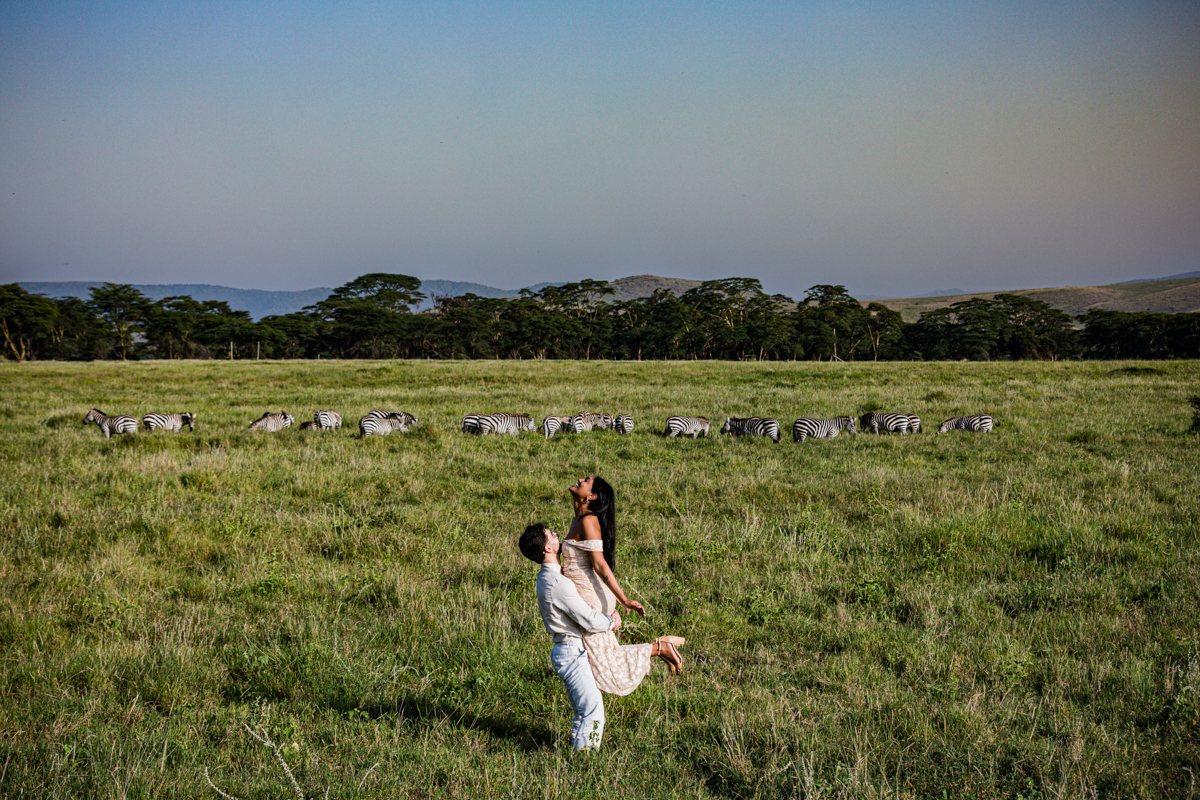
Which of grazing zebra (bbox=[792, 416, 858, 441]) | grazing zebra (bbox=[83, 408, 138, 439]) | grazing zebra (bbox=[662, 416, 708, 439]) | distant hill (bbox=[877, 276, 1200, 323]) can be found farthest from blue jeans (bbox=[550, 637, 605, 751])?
distant hill (bbox=[877, 276, 1200, 323])

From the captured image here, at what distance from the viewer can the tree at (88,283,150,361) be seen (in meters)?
71.1

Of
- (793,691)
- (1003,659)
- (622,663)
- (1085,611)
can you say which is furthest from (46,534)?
(1085,611)

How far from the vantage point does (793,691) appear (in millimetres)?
4391

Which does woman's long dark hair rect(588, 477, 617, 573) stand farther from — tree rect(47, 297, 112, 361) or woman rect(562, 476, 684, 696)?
tree rect(47, 297, 112, 361)

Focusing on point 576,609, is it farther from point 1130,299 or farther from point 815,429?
point 1130,299

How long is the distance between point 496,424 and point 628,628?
1240 cm

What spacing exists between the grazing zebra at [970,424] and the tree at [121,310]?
82681mm

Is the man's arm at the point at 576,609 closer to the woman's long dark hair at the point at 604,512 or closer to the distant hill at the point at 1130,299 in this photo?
the woman's long dark hair at the point at 604,512

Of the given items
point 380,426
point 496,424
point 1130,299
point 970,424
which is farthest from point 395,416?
point 1130,299

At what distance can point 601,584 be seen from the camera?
12.3 ft

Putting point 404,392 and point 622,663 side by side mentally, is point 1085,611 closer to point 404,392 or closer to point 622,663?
point 622,663

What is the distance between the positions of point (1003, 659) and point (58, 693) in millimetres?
6657

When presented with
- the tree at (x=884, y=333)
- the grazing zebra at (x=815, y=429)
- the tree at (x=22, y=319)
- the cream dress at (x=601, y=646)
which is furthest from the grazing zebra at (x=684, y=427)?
the tree at (x=22, y=319)

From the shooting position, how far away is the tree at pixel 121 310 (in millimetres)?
71125
